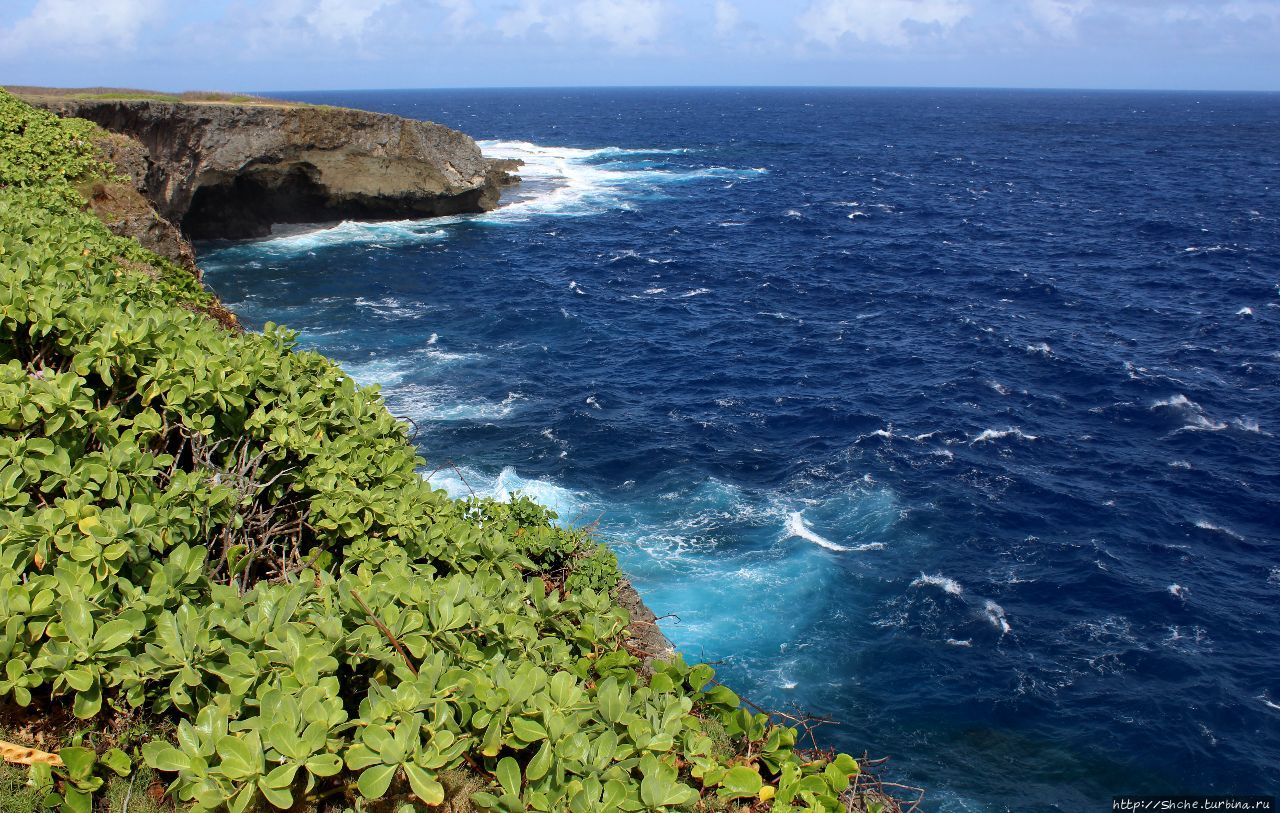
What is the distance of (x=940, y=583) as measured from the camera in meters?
24.9

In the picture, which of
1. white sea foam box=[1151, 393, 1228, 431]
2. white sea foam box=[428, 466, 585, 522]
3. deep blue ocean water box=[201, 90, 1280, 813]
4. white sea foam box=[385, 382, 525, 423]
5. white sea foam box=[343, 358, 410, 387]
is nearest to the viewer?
deep blue ocean water box=[201, 90, 1280, 813]

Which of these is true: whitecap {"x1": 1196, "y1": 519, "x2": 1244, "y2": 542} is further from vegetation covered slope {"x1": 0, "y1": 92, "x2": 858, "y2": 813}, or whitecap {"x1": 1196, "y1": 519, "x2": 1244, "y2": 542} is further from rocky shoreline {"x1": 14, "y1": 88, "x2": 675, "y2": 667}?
rocky shoreline {"x1": 14, "y1": 88, "x2": 675, "y2": 667}

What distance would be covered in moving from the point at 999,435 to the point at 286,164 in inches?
1955

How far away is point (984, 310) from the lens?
49094 mm

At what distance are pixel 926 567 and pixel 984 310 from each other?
28264mm

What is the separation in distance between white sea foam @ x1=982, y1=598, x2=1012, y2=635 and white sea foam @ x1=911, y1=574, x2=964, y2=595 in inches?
32.1

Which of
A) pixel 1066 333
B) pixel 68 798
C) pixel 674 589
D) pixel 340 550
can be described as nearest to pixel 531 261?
pixel 1066 333

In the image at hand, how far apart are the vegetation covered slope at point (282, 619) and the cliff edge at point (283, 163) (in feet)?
138

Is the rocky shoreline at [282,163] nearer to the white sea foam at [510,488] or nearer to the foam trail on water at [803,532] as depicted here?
the white sea foam at [510,488]

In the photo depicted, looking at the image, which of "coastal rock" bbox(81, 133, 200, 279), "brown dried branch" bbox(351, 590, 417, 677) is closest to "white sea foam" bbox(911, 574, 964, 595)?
"brown dried branch" bbox(351, 590, 417, 677)

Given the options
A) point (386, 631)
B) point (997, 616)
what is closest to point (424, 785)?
point (386, 631)

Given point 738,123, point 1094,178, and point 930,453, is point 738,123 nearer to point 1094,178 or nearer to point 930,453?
point 1094,178

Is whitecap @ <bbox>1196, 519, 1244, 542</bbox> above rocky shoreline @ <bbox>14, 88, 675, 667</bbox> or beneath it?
beneath

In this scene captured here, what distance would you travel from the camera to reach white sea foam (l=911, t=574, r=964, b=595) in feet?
80.8
